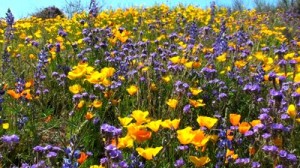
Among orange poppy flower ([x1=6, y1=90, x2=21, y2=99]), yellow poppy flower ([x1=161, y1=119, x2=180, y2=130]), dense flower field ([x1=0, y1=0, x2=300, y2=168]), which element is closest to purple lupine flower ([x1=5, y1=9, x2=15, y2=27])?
dense flower field ([x1=0, y1=0, x2=300, y2=168])

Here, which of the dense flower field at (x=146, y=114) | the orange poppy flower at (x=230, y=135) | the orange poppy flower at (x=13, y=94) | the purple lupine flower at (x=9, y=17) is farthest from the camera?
the purple lupine flower at (x=9, y=17)

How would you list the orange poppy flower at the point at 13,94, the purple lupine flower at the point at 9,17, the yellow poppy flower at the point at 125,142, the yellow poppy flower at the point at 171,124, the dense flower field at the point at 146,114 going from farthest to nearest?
the purple lupine flower at the point at 9,17 → the orange poppy flower at the point at 13,94 → the yellow poppy flower at the point at 171,124 → the dense flower field at the point at 146,114 → the yellow poppy flower at the point at 125,142

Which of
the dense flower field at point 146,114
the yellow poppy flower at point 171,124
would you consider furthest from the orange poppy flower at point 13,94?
the yellow poppy flower at point 171,124

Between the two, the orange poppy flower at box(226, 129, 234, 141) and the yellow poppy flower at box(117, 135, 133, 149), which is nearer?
the yellow poppy flower at box(117, 135, 133, 149)

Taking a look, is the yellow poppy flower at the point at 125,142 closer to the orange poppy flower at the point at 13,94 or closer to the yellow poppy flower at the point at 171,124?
the yellow poppy flower at the point at 171,124

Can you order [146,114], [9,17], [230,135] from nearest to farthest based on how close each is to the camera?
1. [146,114]
2. [230,135]
3. [9,17]

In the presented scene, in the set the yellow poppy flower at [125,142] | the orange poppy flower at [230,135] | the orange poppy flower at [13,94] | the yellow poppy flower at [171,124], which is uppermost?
the orange poppy flower at [13,94]

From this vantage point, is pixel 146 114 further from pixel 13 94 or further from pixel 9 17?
pixel 9 17

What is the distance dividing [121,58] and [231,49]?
3.64 feet

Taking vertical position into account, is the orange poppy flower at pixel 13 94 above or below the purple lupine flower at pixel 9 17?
below

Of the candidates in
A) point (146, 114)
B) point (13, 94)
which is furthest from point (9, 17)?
point (146, 114)

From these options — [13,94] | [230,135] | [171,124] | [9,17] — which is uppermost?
[9,17]

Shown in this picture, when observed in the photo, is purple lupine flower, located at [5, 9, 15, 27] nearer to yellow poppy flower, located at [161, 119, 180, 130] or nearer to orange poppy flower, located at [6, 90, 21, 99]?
orange poppy flower, located at [6, 90, 21, 99]

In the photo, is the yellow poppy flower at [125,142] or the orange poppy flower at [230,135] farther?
the orange poppy flower at [230,135]
